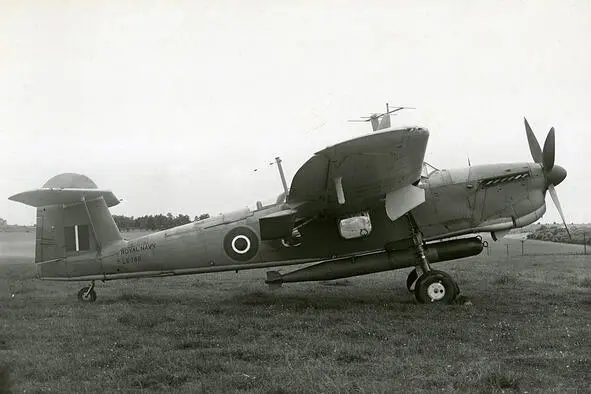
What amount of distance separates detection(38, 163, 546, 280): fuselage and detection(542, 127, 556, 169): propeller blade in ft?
0.51

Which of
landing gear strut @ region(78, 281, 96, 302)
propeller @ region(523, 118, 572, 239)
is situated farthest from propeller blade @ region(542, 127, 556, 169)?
landing gear strut @ region(78, 281, 96, 302)

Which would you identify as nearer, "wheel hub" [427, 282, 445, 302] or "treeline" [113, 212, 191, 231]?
"wheel hub" [427, 282, 445, 302]

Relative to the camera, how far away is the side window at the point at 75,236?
31.4 ft

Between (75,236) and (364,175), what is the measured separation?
5.69 metres

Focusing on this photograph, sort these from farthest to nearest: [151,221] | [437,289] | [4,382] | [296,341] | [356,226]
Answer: [151,221] → [356,226] → [437,289] → [296,341] → [4,382]

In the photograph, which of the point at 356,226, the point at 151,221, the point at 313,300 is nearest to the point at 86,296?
the point at 313,300

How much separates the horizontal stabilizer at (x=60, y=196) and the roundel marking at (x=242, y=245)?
2.61 meters

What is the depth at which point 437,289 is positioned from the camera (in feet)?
27.5

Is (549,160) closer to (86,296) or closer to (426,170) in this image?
(426,170)

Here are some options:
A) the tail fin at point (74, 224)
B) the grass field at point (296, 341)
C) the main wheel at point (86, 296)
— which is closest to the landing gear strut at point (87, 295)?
the main wheel at point (86, 296)

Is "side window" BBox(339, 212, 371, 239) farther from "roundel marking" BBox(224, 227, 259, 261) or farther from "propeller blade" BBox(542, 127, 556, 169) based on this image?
"propeller blade" BBox(542, 127, 556, 169)

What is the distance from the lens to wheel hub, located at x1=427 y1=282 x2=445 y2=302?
8375 millimetres

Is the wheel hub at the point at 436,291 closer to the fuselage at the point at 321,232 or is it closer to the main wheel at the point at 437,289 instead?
the main wheel at the point at 437,289

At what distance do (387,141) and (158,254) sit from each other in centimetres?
503
